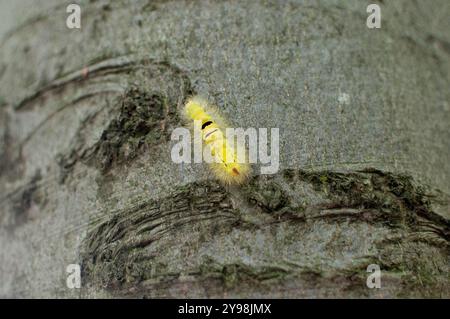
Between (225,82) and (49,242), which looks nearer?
(225,82)

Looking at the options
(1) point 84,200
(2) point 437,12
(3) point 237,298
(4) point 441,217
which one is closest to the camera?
(3) point 237,298

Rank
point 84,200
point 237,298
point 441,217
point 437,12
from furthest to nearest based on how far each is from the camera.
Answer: point 437,12
point 84,200
point 441,217
point 237,298

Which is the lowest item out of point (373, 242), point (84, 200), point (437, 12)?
point (373, 242)
